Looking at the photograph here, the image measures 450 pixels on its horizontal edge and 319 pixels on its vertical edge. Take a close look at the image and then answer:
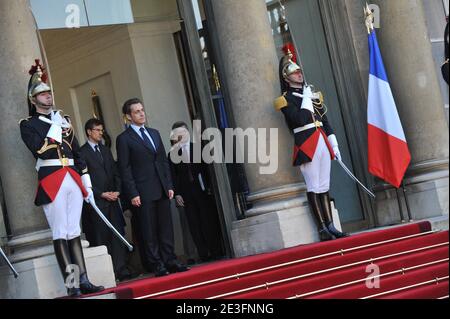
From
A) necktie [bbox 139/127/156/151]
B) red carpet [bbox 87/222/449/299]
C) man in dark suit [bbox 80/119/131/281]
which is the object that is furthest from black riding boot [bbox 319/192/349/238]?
man in dark suit [bbox 80/119/131/281]

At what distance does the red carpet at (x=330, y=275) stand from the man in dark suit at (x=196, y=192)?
2297mm

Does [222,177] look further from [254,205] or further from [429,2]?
[429,2]

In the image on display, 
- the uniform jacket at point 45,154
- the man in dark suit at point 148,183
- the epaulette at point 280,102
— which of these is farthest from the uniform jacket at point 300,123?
the uniform jacket at point 45,154

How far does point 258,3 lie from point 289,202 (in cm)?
219

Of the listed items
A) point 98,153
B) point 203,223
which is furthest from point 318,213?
point 98,153

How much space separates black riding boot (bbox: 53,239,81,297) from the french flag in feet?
13.6

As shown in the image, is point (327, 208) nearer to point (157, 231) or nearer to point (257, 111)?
point (257, 111)

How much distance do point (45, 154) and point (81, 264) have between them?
1.00m

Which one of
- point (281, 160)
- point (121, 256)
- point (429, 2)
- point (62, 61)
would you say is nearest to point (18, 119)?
point (121, 256)

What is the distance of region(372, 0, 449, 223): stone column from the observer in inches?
452

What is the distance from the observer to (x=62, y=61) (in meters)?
13.5

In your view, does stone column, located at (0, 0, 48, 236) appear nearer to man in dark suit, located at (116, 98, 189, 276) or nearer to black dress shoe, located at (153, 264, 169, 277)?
man in dark suit, located at (116, 98, 189, 276)

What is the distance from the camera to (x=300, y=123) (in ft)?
33.9

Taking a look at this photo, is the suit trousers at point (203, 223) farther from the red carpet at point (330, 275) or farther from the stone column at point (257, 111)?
the red carpet at point (330, 275)
